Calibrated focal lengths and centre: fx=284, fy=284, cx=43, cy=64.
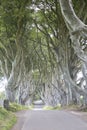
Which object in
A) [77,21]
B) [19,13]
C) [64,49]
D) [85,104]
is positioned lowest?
[85,104]

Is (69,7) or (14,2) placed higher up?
(14,2)

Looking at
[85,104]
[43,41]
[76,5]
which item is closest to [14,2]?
[76,5]

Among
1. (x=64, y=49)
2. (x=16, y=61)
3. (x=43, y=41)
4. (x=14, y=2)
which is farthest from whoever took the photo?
(x=43, y=41)

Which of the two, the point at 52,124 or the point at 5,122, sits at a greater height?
the point at 5,122

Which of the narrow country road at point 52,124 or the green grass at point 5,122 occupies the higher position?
the green grass at point 5,122

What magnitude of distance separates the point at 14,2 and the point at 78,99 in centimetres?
1249

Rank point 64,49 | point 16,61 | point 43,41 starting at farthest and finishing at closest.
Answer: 1. point 43,41
2. point 16,61
3. point 64,49

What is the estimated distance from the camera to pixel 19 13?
25.7 metres

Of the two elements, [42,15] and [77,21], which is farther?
[42,15]

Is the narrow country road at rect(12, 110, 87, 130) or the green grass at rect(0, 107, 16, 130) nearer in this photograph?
the green grass at rect(0, 107, 16, 130)

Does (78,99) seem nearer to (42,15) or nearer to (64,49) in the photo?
(64,49)

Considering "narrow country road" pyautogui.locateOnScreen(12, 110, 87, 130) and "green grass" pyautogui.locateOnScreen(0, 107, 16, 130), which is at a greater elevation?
"green grass" pyautogui.locateOnScreen(0, 107, 16, 130)

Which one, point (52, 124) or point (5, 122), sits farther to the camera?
point (52, 124)

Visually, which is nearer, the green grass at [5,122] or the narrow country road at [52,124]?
the green grass at [5,122]
